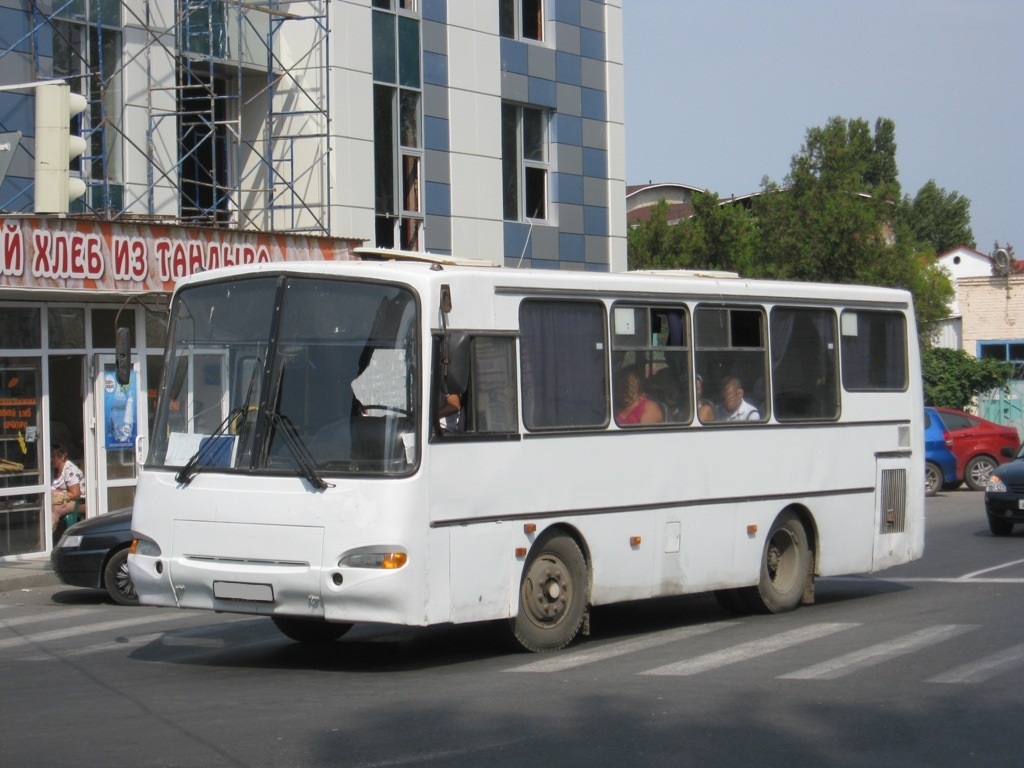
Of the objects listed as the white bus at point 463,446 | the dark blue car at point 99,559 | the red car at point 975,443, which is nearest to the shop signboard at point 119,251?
the dark blue car at point 99,559

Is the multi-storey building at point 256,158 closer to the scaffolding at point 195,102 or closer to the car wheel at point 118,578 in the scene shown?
the scaffolding at point 195,102

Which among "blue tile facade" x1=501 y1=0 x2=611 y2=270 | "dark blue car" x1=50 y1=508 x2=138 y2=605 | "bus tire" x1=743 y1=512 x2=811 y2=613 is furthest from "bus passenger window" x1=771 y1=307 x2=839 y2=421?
"blue tile facade" x1=501 y1=0 x2=611 y2=270

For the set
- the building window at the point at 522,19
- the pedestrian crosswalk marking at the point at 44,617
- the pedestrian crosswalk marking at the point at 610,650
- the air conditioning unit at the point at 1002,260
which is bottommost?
the pedestrian crosswalk marking at the point at 44,617

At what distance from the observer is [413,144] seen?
25594 mm

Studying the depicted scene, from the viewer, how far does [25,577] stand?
56.3ft

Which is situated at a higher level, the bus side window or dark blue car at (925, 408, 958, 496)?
the bus side window

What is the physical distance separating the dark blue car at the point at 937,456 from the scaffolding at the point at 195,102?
13.2 metres

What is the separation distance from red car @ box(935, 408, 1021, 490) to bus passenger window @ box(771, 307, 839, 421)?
17636mm

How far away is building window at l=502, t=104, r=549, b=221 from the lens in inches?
1090

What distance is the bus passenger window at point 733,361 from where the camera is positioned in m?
12.1

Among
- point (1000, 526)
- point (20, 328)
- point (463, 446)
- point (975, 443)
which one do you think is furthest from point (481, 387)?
point (975, 443)

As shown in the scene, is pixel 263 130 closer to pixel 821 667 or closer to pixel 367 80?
Result: pixel 367 80

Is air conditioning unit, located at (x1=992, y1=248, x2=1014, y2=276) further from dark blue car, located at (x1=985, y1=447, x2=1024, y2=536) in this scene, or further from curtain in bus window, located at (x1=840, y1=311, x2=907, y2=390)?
curtain in bus window, located at (x1=840, y1=311, x2=907, y2=390)

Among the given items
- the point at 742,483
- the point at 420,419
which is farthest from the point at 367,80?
the point at 420,419
